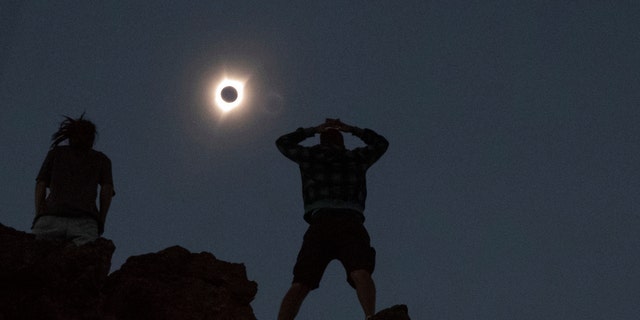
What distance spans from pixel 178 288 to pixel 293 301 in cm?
169

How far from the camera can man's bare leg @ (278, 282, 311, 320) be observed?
25.2ft

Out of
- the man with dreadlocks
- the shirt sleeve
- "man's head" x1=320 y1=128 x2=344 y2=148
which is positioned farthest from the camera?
"man's head" x1=320 y1=128 x2=344 y2=148

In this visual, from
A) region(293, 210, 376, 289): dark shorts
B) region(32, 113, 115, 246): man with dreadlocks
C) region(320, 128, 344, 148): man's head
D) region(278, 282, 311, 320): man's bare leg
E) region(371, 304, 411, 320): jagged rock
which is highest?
region(320, 128, 344, 148): man's head

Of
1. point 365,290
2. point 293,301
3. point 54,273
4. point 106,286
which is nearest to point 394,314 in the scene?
point 365,290

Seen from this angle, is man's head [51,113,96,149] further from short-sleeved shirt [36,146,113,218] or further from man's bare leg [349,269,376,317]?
man's bare leg [349,269,376,317]

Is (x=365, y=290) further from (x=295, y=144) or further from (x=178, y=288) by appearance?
(x=178, y=288)

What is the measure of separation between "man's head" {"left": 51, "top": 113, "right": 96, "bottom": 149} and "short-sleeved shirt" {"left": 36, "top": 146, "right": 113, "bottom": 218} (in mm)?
91

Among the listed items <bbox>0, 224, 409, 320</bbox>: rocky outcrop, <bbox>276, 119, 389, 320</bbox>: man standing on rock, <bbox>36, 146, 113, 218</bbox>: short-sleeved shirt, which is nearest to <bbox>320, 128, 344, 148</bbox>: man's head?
<bbox>276, 119, 389, 320</bbox>: man standing on rock

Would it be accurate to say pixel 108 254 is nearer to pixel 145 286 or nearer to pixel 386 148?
pixel 145 286

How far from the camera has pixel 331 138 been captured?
359 inches

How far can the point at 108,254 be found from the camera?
7.97 meters

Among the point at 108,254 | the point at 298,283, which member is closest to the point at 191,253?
the point at 108,254

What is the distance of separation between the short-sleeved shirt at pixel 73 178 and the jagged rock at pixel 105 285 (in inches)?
17.8

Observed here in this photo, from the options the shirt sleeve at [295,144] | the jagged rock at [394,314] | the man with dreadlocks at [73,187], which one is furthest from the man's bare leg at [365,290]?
the man with dreadlocks at [73,187]
